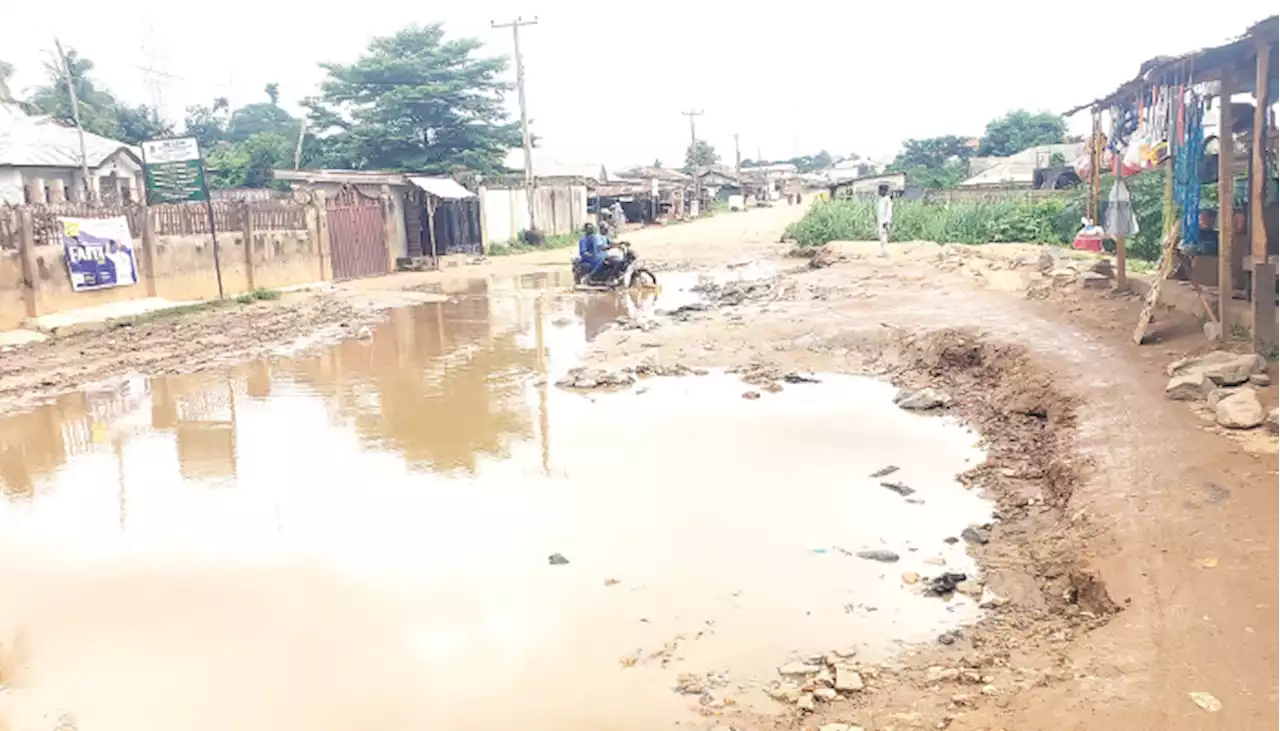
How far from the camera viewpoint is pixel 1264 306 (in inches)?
326

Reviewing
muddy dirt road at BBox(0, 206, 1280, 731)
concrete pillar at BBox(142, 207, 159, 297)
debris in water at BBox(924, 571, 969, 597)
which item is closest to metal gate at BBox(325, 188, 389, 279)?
concrete pillar at BBox(142, 207, 159, 297)

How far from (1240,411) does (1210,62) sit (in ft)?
12.9

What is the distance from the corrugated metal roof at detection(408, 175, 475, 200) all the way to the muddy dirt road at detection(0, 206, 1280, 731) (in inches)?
656

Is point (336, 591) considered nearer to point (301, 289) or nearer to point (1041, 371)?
point (1041, 371)

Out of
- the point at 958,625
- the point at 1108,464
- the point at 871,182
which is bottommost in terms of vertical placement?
the point at 958,625

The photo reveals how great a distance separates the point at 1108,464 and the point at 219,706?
591 cm

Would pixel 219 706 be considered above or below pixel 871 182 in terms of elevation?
below

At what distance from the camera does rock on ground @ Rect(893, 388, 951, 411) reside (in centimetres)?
1050

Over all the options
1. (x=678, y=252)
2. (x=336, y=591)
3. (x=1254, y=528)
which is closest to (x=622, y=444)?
(x=336, y=591)

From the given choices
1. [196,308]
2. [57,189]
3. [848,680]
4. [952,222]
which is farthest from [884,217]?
[57,189]

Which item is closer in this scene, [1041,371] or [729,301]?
[1041,371]

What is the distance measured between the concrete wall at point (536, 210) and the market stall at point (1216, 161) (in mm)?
24810

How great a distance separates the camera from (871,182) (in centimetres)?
4347

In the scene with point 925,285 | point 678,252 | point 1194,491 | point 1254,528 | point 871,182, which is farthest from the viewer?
point 871,182
